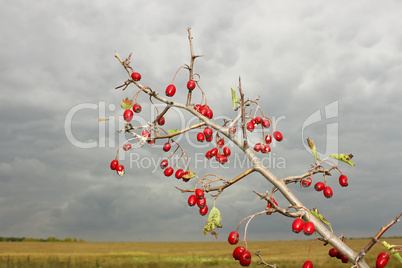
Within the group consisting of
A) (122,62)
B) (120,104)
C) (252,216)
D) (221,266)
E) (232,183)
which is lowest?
(221,266)

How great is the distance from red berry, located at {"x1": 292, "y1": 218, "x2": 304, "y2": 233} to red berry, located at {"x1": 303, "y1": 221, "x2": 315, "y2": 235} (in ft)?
0.12

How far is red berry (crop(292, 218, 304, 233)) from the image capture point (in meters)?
3.39

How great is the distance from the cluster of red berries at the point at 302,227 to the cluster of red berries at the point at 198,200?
120cm

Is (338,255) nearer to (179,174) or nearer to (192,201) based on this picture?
(192,201)

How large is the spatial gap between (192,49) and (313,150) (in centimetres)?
201

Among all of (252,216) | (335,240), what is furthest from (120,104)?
(335,240)

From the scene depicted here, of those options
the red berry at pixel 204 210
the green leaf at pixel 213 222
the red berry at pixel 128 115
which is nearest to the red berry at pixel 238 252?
the green leaf at pixel 213 222

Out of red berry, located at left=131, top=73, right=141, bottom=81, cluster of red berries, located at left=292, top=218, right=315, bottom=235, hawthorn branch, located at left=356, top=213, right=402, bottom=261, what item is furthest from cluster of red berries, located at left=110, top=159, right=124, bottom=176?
hawthorn branch, located at left=356, top=213, right=402, bottom=261

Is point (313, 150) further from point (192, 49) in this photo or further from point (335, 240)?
point (192, 49)

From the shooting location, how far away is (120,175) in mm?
5348

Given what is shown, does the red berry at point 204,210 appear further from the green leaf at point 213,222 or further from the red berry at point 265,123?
the red berry at point 265,123

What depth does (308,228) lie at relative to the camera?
133 inches

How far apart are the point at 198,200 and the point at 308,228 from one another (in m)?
1.37

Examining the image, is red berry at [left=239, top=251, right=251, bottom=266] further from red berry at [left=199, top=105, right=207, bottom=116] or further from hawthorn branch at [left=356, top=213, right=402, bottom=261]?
red berry at [left=199, top=105, right=207, bottom=116]
